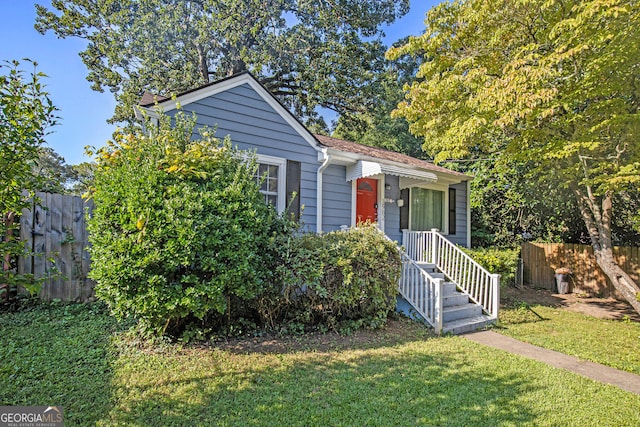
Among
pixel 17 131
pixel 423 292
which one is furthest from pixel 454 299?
pixel 17 131

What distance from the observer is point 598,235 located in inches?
298

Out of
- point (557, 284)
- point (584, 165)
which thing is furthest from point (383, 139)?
point (584, 165)

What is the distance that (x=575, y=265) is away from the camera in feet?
31.9

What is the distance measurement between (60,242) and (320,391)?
4977 mm

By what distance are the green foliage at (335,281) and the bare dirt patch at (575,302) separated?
4395 millimetres

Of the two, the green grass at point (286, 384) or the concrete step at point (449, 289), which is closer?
the green grass at point (286, 384)

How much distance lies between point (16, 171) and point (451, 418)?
406cm

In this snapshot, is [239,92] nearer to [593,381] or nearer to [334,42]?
[593,381]

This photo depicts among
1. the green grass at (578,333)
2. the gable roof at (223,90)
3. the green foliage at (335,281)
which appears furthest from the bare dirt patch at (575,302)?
the gable roof at (223,90)

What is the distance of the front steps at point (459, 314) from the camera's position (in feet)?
A: 19.0

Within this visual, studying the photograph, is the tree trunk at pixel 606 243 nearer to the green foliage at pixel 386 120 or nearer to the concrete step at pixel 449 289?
the concrete step at pixel 449 289

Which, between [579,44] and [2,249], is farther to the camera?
[579,44]

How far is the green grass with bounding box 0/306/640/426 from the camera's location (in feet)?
9.27

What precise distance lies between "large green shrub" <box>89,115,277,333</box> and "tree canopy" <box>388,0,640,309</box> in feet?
16.9
